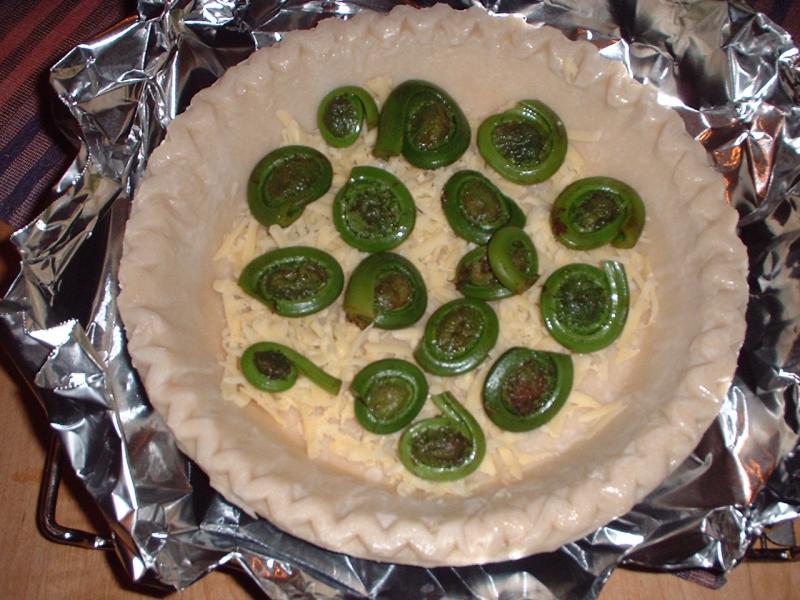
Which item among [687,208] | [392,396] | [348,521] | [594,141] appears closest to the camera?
[348,521]

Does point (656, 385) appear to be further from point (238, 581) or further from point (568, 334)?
point (238, 581)

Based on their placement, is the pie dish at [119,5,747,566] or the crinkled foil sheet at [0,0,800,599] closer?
the pie dish at [119,5,747,566]

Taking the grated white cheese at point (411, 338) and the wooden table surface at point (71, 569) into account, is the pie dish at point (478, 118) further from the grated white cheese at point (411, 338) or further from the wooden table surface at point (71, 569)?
the wooden table surface at point (71, 569)

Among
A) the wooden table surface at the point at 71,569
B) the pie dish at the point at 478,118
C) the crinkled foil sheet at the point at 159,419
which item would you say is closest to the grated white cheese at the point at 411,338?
the pie dish at the point at 478,118

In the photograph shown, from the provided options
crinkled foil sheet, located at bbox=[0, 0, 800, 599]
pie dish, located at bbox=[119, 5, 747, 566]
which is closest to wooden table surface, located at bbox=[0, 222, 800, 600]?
crinkled foil sheet, located at bbox=[0, 0, 800, 599]

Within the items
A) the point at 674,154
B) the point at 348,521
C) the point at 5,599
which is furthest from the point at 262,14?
the point at 5,599

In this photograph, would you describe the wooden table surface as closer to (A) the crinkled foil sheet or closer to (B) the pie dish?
(A) the crinkled foil sheet
